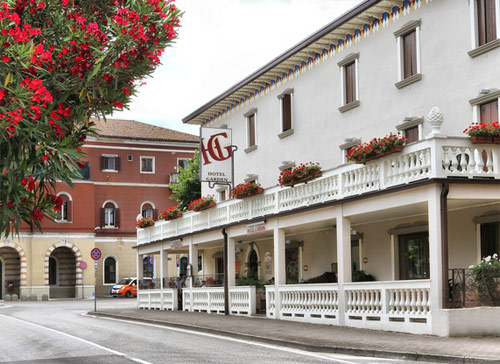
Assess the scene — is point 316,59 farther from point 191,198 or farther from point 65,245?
point 65,245

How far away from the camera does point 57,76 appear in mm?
10836

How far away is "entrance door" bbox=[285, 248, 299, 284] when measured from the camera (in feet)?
102

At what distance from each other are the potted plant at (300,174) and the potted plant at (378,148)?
2587mm

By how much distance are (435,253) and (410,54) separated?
7.36 meters

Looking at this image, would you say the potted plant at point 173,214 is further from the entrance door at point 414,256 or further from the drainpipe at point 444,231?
the drainpipe at point 444,231

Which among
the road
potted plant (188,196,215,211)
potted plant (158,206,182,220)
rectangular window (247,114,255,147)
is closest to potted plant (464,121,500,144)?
the road

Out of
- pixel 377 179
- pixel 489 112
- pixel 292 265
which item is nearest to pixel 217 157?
pixel 292 265

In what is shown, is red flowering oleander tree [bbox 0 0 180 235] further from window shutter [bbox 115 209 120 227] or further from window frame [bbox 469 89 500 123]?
window shutter [bbox 115 209 120 227]

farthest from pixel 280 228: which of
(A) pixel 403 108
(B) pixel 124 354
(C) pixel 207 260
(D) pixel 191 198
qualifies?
Answer: (D) pixel 191 198

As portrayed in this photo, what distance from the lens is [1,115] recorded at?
9773mm

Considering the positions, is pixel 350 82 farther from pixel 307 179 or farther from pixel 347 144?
pixel 307 179

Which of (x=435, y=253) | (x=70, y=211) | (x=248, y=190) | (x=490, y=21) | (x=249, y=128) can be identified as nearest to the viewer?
(x=435, y=253)

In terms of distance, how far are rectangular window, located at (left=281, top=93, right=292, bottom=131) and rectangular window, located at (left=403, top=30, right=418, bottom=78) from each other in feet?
24.6

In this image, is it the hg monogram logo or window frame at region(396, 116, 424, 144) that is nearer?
window frame at region(396, 116, 424, 144)
